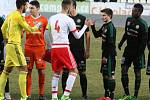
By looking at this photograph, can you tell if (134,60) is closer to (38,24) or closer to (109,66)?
(109,66)

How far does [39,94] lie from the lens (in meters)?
11.9

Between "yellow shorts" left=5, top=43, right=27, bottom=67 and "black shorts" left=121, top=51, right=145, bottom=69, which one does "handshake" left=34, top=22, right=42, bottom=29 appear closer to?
"yellow shorts" left=5, top=43, right=27, bottom=67

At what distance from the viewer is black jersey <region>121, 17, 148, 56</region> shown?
11859 mm

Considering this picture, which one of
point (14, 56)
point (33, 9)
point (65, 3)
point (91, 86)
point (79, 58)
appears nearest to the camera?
point (65, 3)

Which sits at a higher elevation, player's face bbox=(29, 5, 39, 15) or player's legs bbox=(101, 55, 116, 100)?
player's face bbox=(29, 5, 39, 15)

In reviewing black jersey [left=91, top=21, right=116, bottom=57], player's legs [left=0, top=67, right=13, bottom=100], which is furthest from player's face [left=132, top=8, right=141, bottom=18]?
player's legs [left=0, top=67, right=13, bottom=100]

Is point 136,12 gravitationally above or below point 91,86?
above

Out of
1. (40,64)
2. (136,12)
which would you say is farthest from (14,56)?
(136,12)

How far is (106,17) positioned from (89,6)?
88.3ft

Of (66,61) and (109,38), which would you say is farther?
(109,38)

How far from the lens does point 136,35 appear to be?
472 inches

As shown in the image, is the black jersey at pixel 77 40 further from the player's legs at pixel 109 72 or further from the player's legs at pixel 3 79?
the player's legs at pixel 3 79

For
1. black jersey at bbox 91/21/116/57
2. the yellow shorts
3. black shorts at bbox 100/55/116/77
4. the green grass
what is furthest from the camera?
the green grass

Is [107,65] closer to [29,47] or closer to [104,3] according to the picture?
[29,47]
